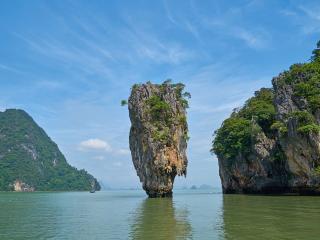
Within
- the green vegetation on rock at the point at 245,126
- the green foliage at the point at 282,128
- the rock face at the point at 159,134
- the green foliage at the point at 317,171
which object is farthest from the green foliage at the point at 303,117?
the rock face at the point at 159,134

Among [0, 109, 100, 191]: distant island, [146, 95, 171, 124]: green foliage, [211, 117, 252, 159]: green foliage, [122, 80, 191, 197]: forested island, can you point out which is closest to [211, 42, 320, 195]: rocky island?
[211, 117, 252, 159]: green foliage

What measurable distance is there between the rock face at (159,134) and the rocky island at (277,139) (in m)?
7.76

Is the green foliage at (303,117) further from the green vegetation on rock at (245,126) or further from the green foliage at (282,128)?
the green vegetation on rock at (245,126)

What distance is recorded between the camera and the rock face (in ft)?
139

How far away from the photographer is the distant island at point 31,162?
5074 inches

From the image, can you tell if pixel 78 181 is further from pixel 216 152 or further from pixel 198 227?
pixel 198 227

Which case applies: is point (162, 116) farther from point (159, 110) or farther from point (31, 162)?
point (31, 162)

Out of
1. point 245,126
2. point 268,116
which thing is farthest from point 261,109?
point 245,126

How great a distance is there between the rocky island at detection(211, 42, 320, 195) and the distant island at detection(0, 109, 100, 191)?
88956 mm

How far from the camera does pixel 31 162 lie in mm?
141375

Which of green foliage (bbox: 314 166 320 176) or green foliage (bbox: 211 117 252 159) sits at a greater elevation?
green foliage (bbox: 211 117 252 159)

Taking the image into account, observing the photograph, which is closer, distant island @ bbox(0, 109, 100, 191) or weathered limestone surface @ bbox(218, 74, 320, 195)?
weathered limestone surface @ bbox(218, 74, 320, 195)

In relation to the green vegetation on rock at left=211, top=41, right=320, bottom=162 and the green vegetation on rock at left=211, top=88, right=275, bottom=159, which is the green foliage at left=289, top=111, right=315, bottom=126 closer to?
the green vegetation on rock at left=211, top=41, right=320, bottom=162

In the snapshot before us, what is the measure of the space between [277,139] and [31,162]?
114m
